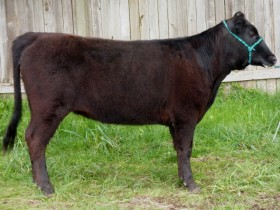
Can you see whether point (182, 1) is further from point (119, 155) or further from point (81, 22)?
point (119, 155)

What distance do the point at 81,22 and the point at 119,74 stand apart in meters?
3.52

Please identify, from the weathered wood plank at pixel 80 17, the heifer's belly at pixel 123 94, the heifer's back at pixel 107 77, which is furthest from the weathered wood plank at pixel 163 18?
the heifer's belly at pixel 123 94

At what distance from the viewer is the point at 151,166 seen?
587cm

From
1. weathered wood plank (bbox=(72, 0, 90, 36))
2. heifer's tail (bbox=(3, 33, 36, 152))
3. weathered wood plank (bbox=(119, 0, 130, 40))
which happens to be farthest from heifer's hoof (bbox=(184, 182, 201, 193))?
weathered wood plank (bbox=(72, 0, 90, 36))

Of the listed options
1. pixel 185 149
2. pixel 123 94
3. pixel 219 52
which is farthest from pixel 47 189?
pixel 219 52

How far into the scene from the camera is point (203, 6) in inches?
325

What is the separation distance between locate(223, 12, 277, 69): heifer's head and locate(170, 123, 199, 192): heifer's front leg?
2.82 feet

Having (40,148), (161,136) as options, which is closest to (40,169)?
(40,148)

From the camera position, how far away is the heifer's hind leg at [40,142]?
4918 millimetres

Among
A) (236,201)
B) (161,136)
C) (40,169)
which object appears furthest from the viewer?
(161,136)

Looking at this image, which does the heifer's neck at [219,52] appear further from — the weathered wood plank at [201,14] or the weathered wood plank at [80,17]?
the weathered wood plank at [80,17]

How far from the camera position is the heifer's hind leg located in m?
4.92

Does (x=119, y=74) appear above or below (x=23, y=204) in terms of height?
above

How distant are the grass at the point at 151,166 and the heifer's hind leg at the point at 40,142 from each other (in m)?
0.12
